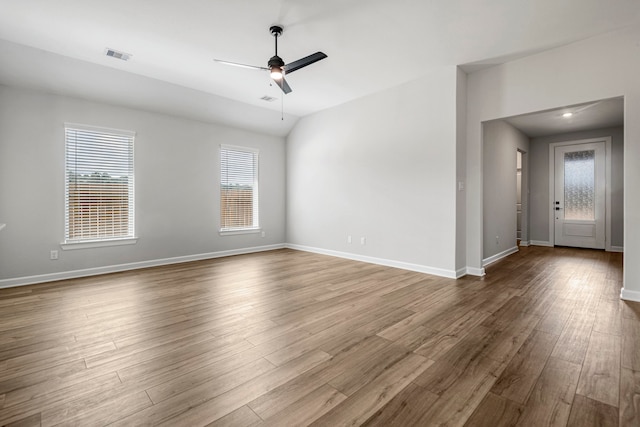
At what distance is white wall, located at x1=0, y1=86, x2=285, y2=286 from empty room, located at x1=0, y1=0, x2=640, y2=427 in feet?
0.10

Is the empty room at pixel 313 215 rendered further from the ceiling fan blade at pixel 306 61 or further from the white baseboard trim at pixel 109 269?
the ceiling fan blade at pixel 306 61

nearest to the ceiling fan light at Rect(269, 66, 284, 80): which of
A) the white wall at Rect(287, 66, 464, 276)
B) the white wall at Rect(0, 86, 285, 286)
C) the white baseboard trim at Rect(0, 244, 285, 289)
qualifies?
the white wall at Rect(287, 66, 464, 276)

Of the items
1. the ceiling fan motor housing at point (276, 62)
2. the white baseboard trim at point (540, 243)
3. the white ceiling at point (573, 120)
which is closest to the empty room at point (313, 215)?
the ceiling fan motor housing at point (276, 62)

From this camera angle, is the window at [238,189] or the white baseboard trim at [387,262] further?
the window at [238,189]

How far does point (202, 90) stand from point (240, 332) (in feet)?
14.3

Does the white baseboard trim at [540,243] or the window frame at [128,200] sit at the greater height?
the window frame at [128,200]

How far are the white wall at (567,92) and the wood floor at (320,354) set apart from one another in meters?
0.82

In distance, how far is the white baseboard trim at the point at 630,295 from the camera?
10.9 ft

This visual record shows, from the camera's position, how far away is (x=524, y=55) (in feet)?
12.9

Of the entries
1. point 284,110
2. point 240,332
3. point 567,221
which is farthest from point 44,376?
point 567,221

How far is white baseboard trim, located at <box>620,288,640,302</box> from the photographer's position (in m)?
3.31

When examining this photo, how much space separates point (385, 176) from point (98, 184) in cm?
481

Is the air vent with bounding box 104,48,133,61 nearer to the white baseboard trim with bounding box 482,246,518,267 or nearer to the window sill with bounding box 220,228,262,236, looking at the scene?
the window sill with bounding box 220,228,262,236

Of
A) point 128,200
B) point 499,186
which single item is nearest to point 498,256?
point 499,186
